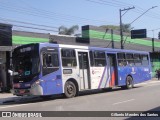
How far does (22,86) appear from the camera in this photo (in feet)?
58.7

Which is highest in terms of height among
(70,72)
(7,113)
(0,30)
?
(0,30)

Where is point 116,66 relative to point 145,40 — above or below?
below

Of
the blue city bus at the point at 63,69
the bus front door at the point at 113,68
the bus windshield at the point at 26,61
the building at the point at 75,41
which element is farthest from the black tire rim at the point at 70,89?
the building at the point at 75,41

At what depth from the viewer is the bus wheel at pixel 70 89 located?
62.8 ft

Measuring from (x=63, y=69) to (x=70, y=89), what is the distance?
1267 mm

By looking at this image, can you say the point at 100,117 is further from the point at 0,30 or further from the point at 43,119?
the point at 0,30

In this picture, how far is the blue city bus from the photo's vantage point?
1767 centimetres

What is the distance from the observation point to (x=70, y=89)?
19.5 meters

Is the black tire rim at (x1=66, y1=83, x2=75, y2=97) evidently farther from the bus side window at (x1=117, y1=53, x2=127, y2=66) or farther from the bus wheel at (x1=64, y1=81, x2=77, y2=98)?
the bus side window at (x1=117, y1=53, x2=127, y2=66)

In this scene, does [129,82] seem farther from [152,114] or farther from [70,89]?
[152,114]

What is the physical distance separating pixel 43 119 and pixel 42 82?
625 centimetres

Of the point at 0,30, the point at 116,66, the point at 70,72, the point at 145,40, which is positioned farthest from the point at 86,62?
the point at 145,40

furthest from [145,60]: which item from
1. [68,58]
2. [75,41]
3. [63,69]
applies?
[63,69]

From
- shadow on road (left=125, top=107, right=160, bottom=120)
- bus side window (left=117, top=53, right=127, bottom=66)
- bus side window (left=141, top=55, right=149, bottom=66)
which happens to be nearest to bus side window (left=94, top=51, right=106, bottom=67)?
bus side window (left=117, top=53, right=127, bottom=66)
